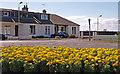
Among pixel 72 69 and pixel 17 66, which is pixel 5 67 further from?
pixel 72 69

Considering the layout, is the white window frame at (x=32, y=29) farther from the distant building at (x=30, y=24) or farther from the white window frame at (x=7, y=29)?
the white window frame at (x=7, y=29)

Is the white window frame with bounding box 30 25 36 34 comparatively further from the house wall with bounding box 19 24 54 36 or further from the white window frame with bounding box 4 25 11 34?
the white window frame with bounding box 4 25 11 34

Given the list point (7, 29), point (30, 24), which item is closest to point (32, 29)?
point (30, 24)

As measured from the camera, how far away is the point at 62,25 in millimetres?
50719

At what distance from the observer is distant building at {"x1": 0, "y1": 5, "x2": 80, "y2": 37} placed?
41.2m

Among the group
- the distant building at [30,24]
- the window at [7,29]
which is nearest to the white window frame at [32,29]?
the distant building at [30,24]

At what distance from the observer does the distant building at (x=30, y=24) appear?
41181 millimetres

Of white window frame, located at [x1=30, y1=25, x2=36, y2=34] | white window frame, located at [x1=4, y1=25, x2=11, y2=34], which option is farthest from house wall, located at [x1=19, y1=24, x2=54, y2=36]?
white window frame, located at [x1=4, y1=25, x2=11, y2=34]

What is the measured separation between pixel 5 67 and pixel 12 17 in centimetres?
3898

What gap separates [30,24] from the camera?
4375 centimetres

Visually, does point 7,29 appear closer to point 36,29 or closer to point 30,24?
point 30,24

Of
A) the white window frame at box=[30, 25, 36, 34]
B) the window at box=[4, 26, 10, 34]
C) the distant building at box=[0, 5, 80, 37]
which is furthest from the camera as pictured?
the white window frame at box=[30, 25, 36, 34]

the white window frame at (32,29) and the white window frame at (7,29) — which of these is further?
the white window frame at (32,29)

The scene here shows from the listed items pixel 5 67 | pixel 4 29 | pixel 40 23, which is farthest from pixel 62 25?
pixel 5 67
